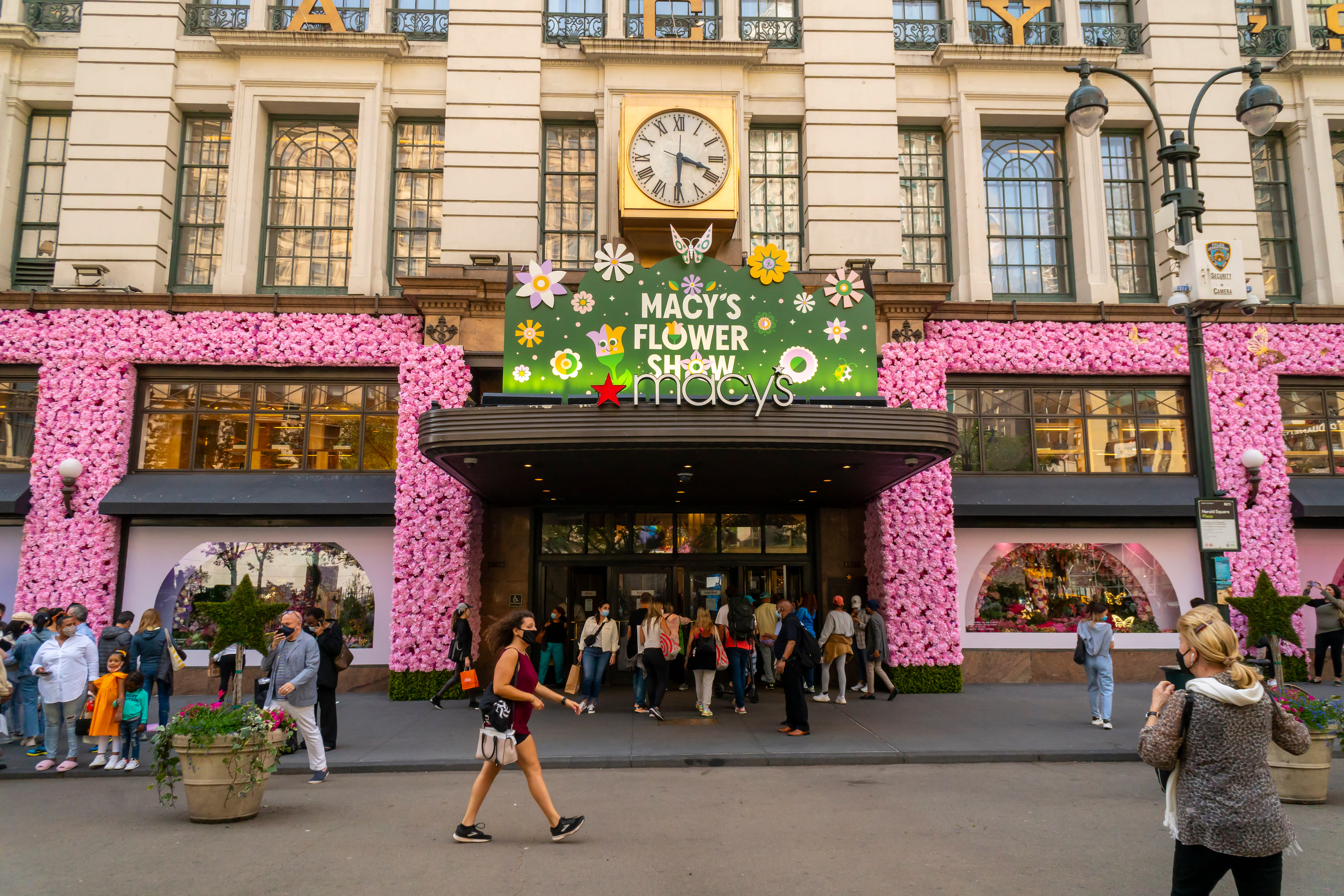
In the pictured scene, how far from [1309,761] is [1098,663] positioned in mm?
3848

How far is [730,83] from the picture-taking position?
673 inches

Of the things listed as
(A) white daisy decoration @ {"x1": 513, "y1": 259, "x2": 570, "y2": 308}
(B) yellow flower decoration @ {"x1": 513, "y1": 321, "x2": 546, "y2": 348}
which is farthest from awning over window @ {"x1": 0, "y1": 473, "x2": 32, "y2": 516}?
(A) white daisy decoration @ {"x1": 513, "y1": 259, "x2": 570, "y2": 308}

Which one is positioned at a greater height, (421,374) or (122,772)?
(421,374)

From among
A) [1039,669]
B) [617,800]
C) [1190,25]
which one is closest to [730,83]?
[1190,25]

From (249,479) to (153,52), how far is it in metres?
8.81

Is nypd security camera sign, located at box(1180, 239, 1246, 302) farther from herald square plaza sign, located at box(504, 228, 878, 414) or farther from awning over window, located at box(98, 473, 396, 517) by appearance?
awning over window, located at box(98, 473, 396, 517)

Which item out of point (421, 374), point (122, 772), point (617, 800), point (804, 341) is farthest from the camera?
point (421, 374)

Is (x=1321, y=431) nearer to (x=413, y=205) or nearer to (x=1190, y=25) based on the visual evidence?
(x=1190, y=25)

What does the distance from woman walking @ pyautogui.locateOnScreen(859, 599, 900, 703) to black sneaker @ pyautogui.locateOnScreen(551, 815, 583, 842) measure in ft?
29.4

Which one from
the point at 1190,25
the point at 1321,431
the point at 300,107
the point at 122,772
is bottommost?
the point at 122,772

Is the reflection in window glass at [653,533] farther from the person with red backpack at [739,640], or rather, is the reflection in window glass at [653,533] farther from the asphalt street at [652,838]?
the asphalt street at [652,838]

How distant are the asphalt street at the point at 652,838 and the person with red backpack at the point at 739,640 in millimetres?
3885

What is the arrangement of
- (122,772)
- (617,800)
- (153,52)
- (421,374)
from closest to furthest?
(617,800) → (122,772) → (421,374) → (153,52)

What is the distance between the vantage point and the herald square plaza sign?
12.9 m
